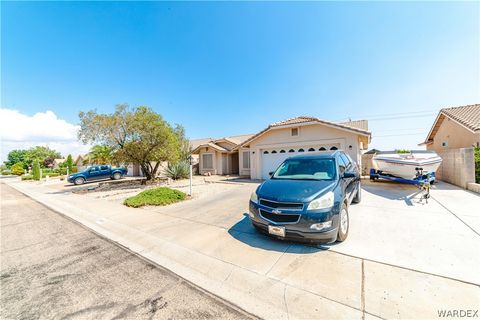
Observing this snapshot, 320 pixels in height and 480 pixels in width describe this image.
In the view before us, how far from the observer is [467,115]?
442 inches

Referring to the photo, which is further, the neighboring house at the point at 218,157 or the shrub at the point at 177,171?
the neighboring house at the point at 218,157

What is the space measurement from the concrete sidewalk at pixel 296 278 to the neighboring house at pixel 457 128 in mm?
11433

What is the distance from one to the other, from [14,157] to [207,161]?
308 feet

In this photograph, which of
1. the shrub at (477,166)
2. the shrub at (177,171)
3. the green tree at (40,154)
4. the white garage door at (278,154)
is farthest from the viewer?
the green tree at (40,154)

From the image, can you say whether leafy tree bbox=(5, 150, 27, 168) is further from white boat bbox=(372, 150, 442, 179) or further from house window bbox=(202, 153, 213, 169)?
white boat bbox=(372, 150, 442, 179)

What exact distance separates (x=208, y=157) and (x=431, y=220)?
60.9 ft

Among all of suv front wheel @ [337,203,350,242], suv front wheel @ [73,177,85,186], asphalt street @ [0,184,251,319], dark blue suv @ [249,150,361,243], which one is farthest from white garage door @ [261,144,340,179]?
suv front wheel @ [73,177,85,186]

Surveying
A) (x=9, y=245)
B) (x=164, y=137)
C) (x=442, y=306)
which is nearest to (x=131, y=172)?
(x=164, y=137)

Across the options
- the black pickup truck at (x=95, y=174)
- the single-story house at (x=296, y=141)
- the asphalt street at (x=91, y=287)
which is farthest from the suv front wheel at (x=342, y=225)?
the black pickup truck at (x=95, y=174)

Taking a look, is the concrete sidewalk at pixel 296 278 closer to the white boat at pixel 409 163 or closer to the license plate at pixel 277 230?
the license plate at pixel 277 230

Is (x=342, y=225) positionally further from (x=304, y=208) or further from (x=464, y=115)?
(x=464, y=115)

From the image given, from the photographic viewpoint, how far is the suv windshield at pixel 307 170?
448cm

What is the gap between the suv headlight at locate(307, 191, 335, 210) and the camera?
341 centimetres

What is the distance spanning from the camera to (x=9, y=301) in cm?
258
